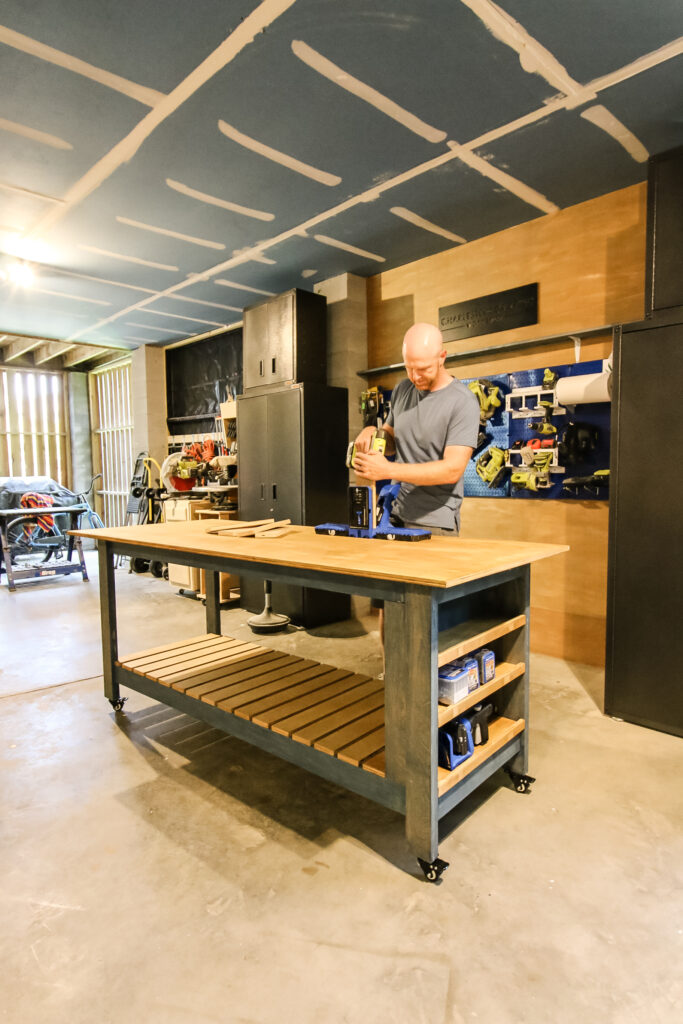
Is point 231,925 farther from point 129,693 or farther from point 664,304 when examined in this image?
point 664,304

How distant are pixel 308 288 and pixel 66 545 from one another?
4.57 meters

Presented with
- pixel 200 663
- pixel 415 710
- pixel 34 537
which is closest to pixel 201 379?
pixel 34 537

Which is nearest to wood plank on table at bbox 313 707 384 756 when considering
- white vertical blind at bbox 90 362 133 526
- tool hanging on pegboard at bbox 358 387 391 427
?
tool hanging on pegboard at bbox 358 387 391 427

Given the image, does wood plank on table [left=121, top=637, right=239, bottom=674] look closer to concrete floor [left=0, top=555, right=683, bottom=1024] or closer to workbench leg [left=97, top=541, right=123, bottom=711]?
workbench leg [left=97, top=541, right=123, bottom=711]

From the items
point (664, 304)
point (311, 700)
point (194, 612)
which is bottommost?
point (194, 612)

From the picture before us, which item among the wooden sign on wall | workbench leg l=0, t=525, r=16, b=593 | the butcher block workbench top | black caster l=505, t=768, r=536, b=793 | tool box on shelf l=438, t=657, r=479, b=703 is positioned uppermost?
the wooden sign on wall

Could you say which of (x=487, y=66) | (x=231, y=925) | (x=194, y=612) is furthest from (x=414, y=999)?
(x=194, y=612)

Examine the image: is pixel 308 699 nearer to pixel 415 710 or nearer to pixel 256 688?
pixel 256 688

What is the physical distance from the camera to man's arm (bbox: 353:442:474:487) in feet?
7.08

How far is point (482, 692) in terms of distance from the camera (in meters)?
1.89

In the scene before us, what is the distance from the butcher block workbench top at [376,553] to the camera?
5.18ft

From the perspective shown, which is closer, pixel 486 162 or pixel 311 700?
pixel 311 700

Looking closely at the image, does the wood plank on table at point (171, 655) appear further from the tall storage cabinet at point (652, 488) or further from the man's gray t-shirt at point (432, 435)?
the tall storage cabinet at point (652, 488)

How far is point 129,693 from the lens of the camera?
3.23 m
